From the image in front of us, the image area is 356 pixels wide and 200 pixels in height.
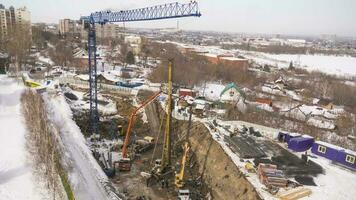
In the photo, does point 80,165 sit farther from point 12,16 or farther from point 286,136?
point 12,16

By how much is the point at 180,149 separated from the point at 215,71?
2335cm

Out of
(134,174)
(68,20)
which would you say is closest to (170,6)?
(134,174)

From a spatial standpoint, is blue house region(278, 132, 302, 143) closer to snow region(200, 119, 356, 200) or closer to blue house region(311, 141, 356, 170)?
blue house region(311, 141, 356, 170)

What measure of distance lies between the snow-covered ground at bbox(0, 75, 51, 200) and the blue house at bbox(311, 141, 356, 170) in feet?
42.2

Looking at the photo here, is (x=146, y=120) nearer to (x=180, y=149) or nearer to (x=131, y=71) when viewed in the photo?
(x=180, y=149)

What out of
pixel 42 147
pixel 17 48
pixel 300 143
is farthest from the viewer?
pixel 17 48

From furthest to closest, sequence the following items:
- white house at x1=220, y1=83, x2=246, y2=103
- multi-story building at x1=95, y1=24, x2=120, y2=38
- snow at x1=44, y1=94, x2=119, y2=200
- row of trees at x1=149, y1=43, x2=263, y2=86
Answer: multi-story building at x1=95, y1=24, x2=120, y2=38
row of trees at x1=149, y1=43, x2=263, y2=86
white house at x1=220, y1=83, x2=246, y2=103
snow at x1=44, y1=94, x2=119, y2=200

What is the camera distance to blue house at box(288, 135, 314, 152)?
51.0ft

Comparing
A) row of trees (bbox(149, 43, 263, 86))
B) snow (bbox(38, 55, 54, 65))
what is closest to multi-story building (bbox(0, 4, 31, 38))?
snow (bbox(38, 55, 54, 65))

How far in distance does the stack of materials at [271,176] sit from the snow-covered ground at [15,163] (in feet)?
28.1

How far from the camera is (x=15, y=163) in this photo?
44.3 feet

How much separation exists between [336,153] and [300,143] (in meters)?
1.71

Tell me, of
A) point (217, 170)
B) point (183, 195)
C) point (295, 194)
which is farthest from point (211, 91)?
point (295, 194)

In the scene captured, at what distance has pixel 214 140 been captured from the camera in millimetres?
17016
